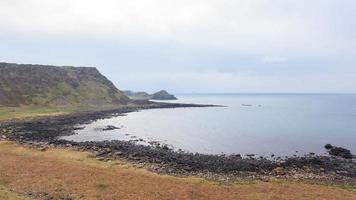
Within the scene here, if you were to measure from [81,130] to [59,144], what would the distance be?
3089cm

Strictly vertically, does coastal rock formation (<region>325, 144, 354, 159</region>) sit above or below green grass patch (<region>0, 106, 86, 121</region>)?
below

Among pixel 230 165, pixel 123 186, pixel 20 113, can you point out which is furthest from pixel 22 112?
pixel 123 186

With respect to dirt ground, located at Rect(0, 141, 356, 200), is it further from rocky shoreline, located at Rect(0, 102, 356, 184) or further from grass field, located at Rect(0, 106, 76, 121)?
grass field, located at Rect(0, 106, 76, 121)

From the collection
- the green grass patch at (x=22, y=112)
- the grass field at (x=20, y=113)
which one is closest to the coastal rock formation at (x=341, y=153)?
the green grass patch at (x=22, y=112)

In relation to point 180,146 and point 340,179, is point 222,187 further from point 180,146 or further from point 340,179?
point 180,146

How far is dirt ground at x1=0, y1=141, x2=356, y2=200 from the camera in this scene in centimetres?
3238

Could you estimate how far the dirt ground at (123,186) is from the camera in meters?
32.4

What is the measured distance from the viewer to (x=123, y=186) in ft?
116

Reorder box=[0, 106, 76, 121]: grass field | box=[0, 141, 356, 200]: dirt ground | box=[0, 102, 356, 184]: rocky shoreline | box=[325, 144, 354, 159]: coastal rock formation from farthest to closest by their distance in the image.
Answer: box=[0, 106, 76, 121]: grass field < box=[325, 144, 354, 159]: coastal rock formation < box=[0, 102, 356, 184]: rocky shoreline < box=[0, 141, 356, 200]: dirt ground


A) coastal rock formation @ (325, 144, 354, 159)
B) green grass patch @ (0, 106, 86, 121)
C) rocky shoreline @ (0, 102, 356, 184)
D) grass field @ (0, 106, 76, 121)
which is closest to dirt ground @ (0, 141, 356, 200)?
rocky shoreline @ (0, 102, 356, 184)

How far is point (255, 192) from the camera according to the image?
3422 centimetres

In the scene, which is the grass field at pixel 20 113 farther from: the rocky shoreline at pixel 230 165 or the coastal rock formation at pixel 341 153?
the coastal rock formation at pixel 341 153

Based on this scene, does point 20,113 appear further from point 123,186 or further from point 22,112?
point 123,186

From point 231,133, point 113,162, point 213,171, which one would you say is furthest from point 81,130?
point 213,171
